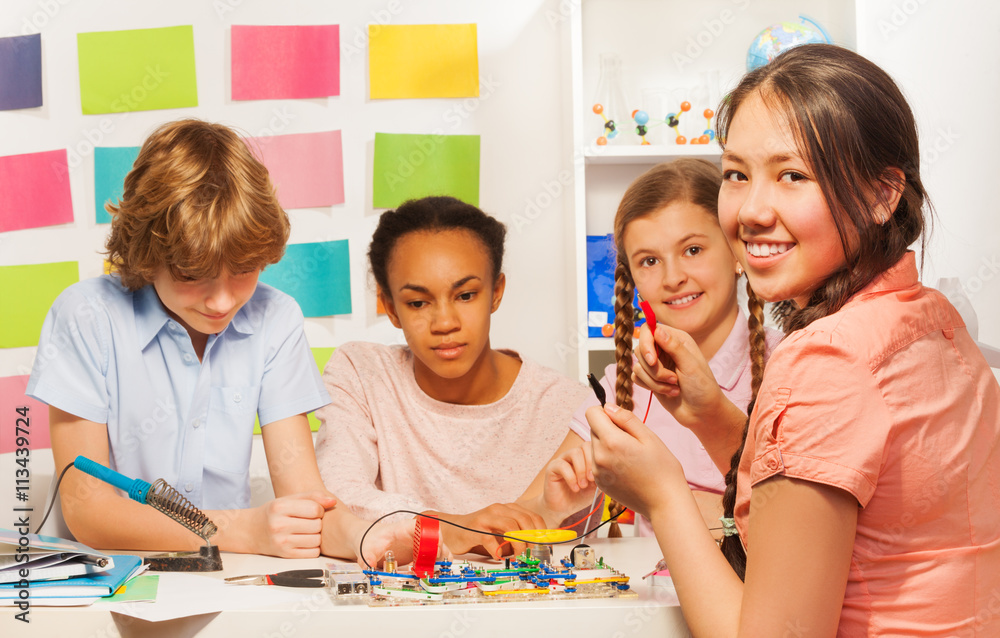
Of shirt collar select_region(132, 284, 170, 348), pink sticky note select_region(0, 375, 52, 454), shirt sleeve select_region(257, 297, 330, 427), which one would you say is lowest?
pink sticky note select_region(0, 375, 52, 454)

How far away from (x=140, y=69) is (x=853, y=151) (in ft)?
5.50

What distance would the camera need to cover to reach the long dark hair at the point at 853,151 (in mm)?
626

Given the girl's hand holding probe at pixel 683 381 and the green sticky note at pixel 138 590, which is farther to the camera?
the girl's hand holding probe at pixel 683 381

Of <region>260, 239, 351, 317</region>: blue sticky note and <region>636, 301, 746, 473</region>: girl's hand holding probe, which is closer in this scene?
<region>636, 301, 746, 473</region>: girl's hand holding probe

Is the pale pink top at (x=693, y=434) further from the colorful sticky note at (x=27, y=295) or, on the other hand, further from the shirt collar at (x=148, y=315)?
the colorful sticky note at (x=27, y=295)

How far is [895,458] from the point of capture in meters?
0.58

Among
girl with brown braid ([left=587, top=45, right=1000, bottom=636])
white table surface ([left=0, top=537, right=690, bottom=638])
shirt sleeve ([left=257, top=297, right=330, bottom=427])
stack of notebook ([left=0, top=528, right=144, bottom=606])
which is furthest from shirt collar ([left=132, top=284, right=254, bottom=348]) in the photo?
girl with brown braid ([left=587, top=45, right=1000, bottom=636])

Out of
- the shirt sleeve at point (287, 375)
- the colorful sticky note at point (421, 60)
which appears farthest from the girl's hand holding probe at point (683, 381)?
the colorful sticky note at point (421, 60)

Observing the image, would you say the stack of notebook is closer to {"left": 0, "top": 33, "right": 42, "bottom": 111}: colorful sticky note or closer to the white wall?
{"left": 0, "top": 33, "right": 42, "bottom": 111}: colorful sticky note

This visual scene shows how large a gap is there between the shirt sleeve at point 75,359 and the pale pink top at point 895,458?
888 mm

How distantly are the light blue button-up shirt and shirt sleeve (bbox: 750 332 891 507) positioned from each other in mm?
833

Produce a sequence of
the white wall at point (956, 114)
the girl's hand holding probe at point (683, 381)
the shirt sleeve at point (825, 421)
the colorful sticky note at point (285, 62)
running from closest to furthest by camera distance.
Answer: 1. the shirt sleeve at point (825, 421)
2. the girl's hand holding probe at point (683, 381)
3. the white wall at point (956, 114)
4. the colorful sticky note at point (285, 62)

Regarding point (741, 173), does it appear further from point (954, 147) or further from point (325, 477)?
point (954, 147)

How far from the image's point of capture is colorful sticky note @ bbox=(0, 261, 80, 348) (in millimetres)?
1791
